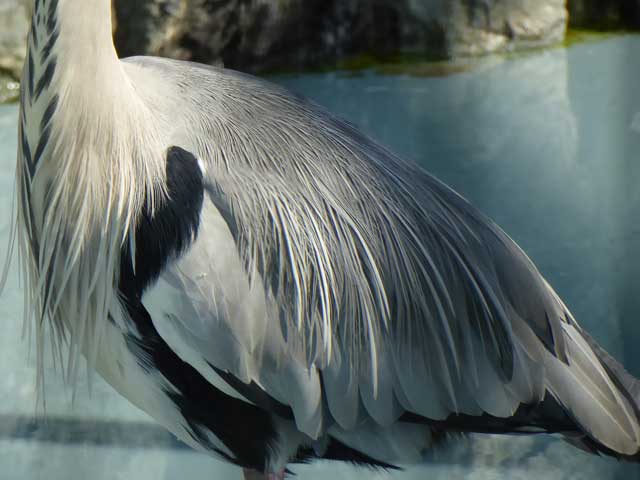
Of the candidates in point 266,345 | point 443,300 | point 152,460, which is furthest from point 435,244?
point 152,460

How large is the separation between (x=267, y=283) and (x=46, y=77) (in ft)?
1.83

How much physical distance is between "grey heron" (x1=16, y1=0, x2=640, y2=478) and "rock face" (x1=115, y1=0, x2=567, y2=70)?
2.35 m

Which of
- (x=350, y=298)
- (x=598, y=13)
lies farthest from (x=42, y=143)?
(x=598, y=13)

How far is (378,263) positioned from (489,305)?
241 millimetres

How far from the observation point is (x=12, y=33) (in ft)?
13.4

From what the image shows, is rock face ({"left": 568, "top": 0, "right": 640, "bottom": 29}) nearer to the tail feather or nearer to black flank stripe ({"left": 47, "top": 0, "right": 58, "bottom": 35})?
the tail feather

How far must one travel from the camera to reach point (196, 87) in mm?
1949

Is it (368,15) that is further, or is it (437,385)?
(368,15)

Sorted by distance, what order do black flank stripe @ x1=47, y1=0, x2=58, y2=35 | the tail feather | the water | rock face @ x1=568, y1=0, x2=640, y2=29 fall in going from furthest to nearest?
rock face @ x1=568, y1=0, x2=640, y2=29
the water
the tail feather
black flank stripe @ x1=47, y1=0, x2=58, y2=35

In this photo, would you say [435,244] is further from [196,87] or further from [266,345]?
[196,87]

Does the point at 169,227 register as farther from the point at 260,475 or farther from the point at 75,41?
the point at 260,475

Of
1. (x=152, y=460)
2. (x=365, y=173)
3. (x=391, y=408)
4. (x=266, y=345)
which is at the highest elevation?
(x=365, y=173)

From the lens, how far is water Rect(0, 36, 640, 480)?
231cm

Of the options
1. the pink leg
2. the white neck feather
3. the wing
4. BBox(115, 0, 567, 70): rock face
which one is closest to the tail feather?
the wing
